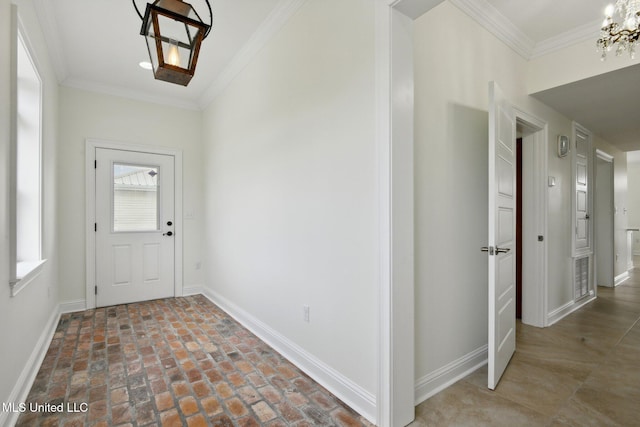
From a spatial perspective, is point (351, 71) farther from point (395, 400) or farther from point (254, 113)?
point (395, 400)

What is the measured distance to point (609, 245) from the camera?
17.0 ft

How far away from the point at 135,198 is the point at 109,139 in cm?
80

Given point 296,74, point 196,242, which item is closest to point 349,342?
point 296,74

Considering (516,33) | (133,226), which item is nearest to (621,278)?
(516,33)

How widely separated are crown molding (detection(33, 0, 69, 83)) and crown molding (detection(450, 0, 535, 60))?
123 inches

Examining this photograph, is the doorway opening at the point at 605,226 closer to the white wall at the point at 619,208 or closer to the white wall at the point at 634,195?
the white wall at the point at 619,208

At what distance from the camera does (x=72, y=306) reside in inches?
148

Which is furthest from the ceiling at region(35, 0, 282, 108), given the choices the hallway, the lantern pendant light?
the hallway

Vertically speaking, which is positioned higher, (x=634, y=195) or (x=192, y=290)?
(x=634, y=195)

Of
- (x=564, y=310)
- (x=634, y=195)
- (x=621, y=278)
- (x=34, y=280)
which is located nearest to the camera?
(x=34, y=280)

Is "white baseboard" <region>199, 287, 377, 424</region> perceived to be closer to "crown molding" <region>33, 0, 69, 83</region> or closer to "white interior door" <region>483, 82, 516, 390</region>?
"white interior door" <region>483, 82, 516, 390</region>

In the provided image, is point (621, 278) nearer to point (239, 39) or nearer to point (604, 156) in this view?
point (604, 156)

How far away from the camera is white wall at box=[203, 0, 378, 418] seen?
72.6 inches

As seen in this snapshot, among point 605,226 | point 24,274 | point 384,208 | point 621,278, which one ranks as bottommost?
point 621,278
